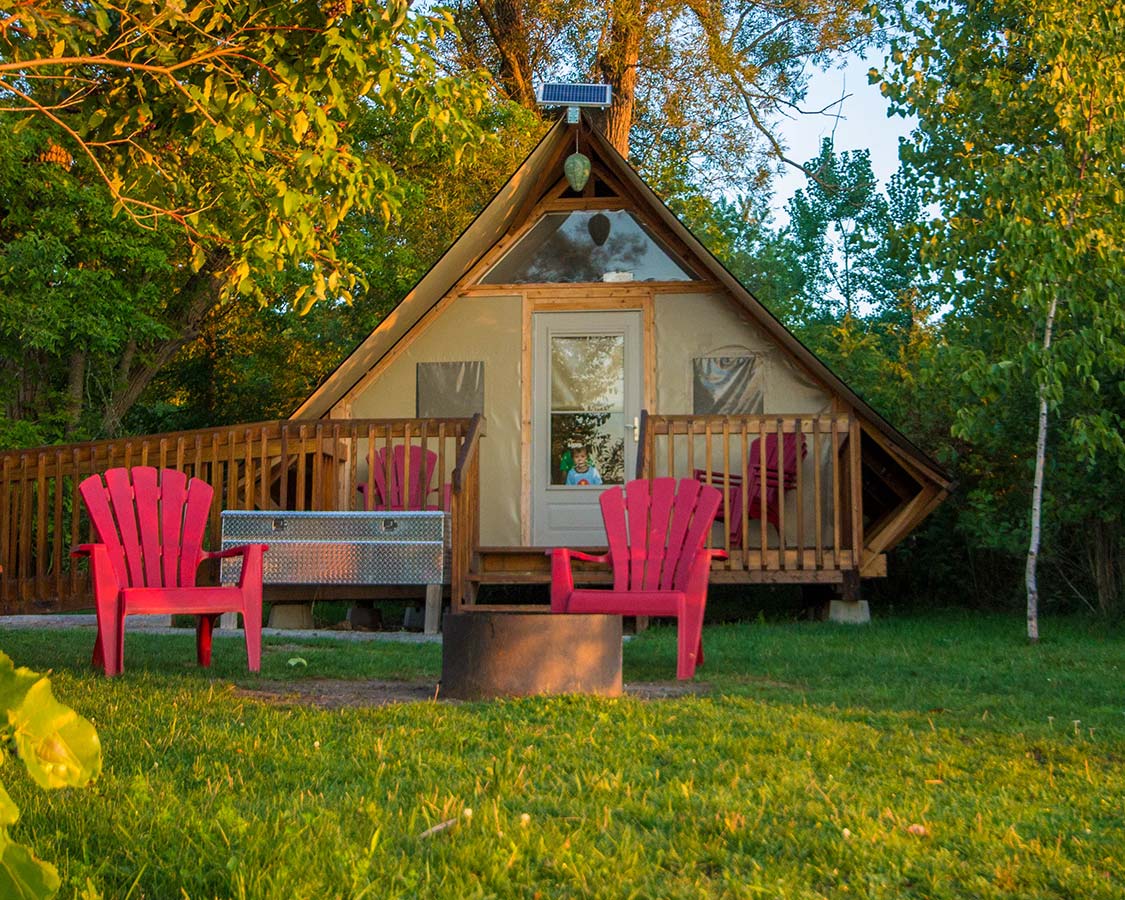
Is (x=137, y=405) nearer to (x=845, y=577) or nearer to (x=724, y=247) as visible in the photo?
(x=724, y=247)

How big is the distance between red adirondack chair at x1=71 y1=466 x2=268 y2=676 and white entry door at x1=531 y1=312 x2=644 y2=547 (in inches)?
184

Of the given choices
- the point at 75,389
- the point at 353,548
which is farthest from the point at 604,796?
the point at 75,389

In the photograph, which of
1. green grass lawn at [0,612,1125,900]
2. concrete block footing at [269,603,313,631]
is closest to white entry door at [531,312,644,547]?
concrete block footing at [269,603,313,631]

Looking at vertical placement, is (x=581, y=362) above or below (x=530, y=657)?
above

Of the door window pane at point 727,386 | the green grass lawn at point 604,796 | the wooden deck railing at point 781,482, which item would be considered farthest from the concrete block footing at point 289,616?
the green grass lawn at point 604,796

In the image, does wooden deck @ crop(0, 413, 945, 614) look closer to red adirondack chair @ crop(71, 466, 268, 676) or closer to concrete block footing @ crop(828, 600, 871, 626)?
concrete block footing @ crop(828, 600, 871, 626)

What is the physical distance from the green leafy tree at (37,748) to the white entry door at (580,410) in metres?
9.73

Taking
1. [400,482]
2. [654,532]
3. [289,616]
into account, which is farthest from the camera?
[400,482]

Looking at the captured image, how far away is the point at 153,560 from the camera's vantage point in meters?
6.66

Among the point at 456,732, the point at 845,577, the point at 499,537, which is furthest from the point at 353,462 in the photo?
the point at 456,732

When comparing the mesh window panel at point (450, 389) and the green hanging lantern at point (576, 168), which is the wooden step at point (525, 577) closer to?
the mesh window panel at point (450, 389)

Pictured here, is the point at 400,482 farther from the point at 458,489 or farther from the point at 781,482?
the point at 781,482

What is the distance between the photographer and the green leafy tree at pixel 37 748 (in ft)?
4.39

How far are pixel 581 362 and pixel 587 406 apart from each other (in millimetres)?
399
